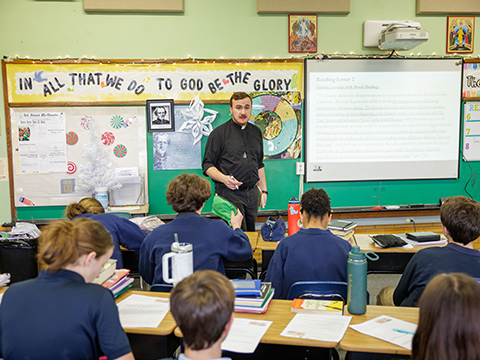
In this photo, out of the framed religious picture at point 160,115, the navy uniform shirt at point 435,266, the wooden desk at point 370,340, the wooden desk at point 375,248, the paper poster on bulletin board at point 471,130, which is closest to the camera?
the wooden desk at point 370,340

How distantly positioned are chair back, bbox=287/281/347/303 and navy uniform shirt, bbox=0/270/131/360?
0.90 metres

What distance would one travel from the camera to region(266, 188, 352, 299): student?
75.3 inches

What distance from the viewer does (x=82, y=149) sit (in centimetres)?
A: 415

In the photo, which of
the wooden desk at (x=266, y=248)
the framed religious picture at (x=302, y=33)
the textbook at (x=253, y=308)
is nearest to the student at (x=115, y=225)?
the wooden desk at (x=266, y=248)

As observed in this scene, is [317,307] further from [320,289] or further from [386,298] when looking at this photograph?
[386,298]

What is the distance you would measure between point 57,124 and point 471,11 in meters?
4.91

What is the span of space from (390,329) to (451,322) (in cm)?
53

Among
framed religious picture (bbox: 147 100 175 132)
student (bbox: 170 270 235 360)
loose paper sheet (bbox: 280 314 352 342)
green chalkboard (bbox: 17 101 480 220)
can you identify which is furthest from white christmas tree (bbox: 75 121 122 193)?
student (bbox: 170 270 235 360)

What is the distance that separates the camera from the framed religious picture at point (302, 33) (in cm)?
422

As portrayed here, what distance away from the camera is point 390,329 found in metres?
1.45

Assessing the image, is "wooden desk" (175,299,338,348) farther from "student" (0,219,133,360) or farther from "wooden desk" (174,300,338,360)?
"student" (0,219,133,360)

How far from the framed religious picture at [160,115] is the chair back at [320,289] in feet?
9.28

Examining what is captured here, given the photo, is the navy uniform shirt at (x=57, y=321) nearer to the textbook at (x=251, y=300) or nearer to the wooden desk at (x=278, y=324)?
the wooden desk at (x=278, y=324)

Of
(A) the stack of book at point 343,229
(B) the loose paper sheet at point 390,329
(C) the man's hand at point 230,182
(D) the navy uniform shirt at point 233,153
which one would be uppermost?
(D) the navy uniform shirt at point 233,153
